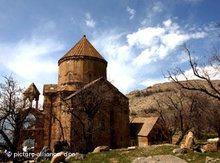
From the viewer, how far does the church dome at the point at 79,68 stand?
20.4 m

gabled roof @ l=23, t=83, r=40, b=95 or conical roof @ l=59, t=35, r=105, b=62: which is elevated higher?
conical roof @ l=59, t=35, r=105, b=62

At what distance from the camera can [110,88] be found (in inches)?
748

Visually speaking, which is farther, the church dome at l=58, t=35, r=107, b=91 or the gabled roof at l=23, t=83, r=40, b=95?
the gabled roof at l=23, t=83, r=40, b=95

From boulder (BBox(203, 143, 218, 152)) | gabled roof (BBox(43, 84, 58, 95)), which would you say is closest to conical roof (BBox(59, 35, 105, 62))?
gabled roof (BBox(43, 84, 58, 95))

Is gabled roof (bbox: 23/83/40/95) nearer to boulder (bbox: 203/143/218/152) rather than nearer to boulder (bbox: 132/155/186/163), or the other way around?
boulder (bbox: 132/155/186/163)

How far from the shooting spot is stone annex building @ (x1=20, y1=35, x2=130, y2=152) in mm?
16672

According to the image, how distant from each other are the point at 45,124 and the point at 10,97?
7937 millimetres

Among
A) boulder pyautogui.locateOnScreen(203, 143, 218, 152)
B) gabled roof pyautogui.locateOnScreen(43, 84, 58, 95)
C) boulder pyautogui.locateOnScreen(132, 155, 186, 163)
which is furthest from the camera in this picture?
gabled roof pyautogui.locateOnScreen(43, 84, 58, 95)

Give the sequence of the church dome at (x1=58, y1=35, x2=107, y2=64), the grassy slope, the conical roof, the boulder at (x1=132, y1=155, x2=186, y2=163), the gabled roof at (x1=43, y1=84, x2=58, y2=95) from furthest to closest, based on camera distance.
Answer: the conical roof → the church dome at (x1=58, y1=35, x2=107, y2=64) → the gabled roof at (x1=43, y1=84, x2=58, y2=95) → the grassy slope → the boulder at (x1=132, y1=155, x2=186, y2=163)

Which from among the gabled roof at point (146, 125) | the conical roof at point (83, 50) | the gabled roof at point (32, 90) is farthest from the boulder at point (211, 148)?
the gabled roof at point (32, 90)

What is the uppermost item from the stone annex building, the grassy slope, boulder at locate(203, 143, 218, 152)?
the stone annex building

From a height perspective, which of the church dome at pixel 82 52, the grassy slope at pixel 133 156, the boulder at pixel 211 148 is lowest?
the grassy slope at pixel 133 156

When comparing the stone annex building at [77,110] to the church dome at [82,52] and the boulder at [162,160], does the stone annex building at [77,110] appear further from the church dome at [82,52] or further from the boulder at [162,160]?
the boulder at [162,160]

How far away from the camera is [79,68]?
20.6 metres
